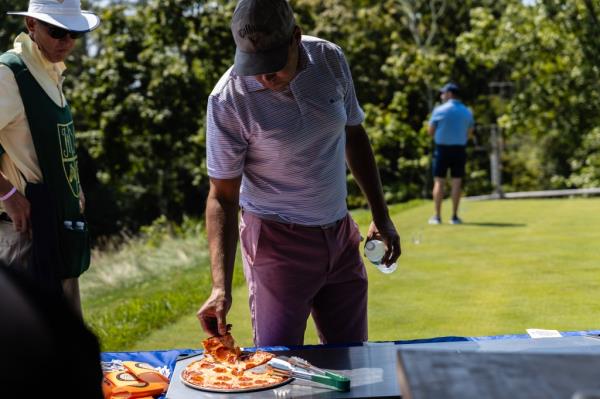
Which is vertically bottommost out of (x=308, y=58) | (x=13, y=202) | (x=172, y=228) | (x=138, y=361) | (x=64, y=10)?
(x=172, y=228)

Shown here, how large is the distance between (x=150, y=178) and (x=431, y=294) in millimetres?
19148

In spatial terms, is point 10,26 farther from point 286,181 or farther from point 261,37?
point 261,37

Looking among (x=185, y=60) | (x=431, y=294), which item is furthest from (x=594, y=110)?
(x=431, y=294)

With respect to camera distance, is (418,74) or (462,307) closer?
(462,307)

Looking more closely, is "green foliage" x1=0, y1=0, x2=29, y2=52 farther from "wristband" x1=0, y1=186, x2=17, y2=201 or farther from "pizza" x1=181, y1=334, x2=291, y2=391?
"pizza" x1=181, y1=334, x2=291, y2=391

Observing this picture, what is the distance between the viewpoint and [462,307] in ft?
19.9

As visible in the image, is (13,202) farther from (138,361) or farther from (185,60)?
(185,60)

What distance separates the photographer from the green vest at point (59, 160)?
11.5ft

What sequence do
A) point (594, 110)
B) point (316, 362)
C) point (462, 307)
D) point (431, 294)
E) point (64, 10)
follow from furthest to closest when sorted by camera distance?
1. point (594, 110)
2. point (431, 294)
3. point (462, 307)
4. point (64, 10)
5. point (316, 362)

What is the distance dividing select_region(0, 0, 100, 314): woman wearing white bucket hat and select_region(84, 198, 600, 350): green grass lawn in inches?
71.6

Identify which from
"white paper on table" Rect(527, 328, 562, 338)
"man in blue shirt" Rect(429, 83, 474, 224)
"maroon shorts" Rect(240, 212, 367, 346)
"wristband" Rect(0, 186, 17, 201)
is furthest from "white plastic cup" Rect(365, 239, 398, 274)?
"man in blue shirt" Rect(429, 83, 474, 224)

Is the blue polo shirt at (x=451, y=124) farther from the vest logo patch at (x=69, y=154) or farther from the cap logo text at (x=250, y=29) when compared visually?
the cap logo text at (x=250, y=29)

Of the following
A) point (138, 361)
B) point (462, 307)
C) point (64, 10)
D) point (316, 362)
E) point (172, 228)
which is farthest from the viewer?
point (172, 228)

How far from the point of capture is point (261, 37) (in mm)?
2822
